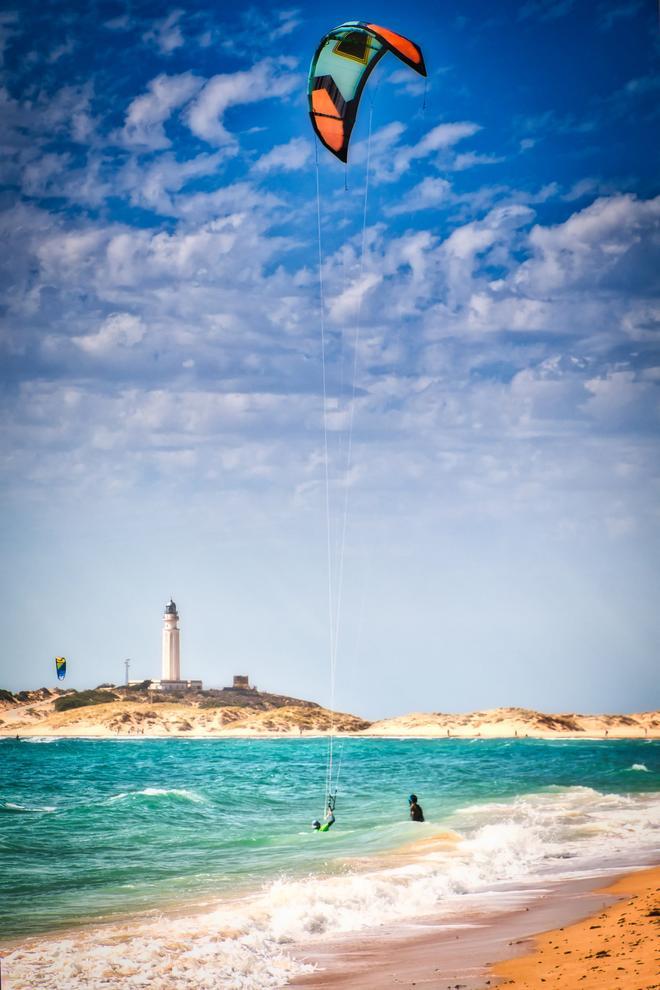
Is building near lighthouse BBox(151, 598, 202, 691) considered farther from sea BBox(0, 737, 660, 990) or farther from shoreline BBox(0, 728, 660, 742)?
sea BBox(0, 737, 660, 990)

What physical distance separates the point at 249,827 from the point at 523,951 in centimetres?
1574

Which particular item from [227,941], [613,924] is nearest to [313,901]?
[227,941]

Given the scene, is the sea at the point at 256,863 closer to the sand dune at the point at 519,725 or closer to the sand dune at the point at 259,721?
the sand dune at the point at 259,721

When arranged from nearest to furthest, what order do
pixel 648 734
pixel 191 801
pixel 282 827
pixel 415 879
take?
pixel 415 879
pixel 282 827
pixel 191 801
pixel 648 734

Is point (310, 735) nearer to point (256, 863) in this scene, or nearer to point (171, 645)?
point (171, 645)

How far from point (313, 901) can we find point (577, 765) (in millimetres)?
41720

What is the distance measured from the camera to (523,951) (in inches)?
438

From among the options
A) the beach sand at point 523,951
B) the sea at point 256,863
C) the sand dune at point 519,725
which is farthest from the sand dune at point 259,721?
the beach sand at point 523,951

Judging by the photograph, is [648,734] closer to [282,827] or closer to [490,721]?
[490,721]

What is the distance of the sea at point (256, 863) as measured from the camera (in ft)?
39.7

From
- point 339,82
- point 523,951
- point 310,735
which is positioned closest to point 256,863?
point 523,951

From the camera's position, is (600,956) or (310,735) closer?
(600,956)

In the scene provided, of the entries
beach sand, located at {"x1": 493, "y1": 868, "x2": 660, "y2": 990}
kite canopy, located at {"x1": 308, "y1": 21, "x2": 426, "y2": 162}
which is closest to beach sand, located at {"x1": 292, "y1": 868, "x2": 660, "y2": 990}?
beach sand, located at {"x1": 493, "y1": 868, "x2": 660, "y2": 990}

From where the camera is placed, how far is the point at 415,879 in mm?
16891
